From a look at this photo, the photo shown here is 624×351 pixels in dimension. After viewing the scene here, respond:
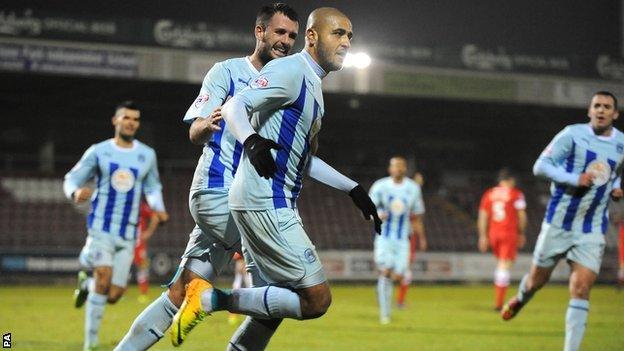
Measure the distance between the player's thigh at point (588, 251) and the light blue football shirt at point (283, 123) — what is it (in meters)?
3.57

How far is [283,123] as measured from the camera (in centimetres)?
515

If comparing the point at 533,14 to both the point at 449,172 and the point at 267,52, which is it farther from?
the point at 267,52

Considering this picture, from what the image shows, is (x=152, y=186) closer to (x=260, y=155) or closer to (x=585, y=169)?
(x=585, y=169)

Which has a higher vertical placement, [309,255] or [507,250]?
[309,255]

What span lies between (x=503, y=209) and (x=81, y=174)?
9495 mm

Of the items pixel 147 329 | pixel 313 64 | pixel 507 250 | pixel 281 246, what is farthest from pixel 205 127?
pixel 507 250

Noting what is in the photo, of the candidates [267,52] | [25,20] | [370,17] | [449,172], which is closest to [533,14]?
[370,17]

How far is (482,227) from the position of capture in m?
15.9

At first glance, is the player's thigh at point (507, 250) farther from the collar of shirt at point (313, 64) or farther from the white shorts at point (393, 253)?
the collar of shirt at point (313, 64)

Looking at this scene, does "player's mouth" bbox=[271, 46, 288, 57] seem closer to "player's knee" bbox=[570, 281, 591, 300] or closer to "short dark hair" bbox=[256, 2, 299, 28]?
"short dark hair" bbox=[256, 2, 299, 28]

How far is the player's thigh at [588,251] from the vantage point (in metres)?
7.84

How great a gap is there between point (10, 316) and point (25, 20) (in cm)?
1082

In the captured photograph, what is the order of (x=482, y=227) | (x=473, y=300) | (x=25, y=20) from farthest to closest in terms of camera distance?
(x=25, y=20) < (x=473, y=300) < (x=482, y=227)

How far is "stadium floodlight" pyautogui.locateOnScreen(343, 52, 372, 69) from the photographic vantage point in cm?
2384
